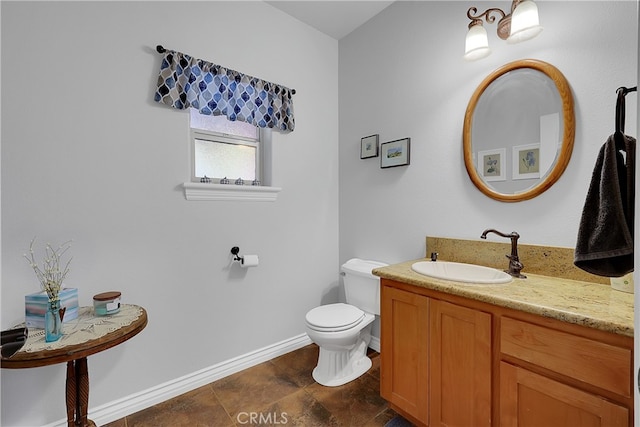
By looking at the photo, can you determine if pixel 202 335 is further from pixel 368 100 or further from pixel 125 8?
pixel 368 100

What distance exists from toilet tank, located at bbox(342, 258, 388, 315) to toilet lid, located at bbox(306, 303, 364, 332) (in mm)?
77

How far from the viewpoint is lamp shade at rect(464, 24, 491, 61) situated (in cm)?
154

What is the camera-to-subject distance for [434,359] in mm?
1342

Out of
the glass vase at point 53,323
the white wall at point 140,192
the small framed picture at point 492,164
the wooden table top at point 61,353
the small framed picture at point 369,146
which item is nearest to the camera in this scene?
the wooden table top at point 61,353

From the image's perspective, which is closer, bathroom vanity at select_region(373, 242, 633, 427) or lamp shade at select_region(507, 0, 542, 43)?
bathroom vanity at select_region(373, 242, 633, 427)

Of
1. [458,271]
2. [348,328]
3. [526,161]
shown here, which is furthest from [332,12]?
[348,328]

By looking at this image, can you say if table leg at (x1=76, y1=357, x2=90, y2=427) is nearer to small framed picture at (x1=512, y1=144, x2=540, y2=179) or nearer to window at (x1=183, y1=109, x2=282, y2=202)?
window at (x1=183, y1=109, x2=282, y2=202)

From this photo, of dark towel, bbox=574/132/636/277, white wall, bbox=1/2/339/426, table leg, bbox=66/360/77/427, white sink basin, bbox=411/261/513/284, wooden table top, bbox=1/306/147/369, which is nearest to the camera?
dark towel, bbox=574/132/636/277

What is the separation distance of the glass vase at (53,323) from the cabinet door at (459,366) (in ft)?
5.26

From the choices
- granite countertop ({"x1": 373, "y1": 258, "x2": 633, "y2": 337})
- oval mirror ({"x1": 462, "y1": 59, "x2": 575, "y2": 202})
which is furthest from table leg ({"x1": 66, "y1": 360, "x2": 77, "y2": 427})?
oval mirror ({"x1": 462, "y1": 59, "x2": 575, "y2": 202})

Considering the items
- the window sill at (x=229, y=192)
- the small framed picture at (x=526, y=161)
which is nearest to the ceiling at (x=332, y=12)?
the window sill at (x=229, y=192)

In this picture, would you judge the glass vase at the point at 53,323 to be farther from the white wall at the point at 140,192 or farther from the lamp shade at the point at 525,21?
the lamp shade at the point at 525,21

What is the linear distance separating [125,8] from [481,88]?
2.08 meters

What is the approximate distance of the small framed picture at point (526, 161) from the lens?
1.51m
